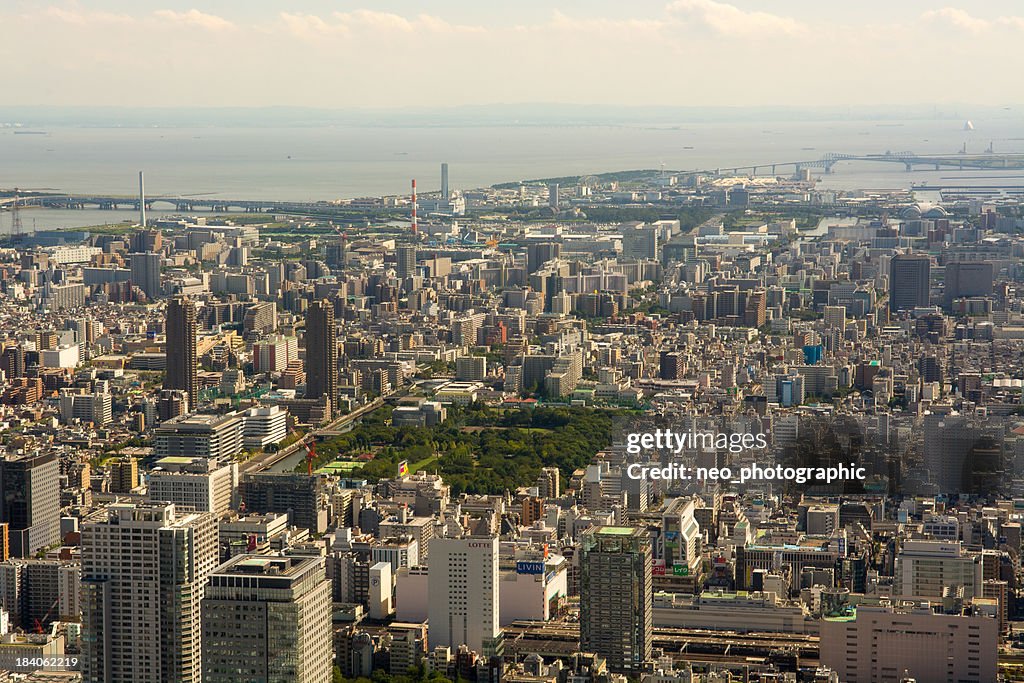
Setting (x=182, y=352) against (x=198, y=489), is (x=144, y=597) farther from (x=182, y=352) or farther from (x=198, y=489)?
(x=182, y=352)

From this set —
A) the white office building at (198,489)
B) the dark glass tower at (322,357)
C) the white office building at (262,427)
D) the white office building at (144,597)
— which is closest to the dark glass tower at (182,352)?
the dark glass tower at (322,357)

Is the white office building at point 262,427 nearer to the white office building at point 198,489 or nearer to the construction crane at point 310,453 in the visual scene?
the construction crane at point 310,453

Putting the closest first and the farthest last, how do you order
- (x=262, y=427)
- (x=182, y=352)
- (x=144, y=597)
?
(x=144, y=597) < (x=262, y=427) < (x=182, y=352)

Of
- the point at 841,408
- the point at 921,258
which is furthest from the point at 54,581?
the point at 921,258

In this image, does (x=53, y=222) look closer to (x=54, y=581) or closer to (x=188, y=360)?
(x=188, y=360)

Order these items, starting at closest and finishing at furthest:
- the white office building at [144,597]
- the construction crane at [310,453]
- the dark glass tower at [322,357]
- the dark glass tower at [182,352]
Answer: the white office building at [144,597] < the construction crane at [310,453] < the dark glass tower at [322,357] < the dark glass tower at [182,352]

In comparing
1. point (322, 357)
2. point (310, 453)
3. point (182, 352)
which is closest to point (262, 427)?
point (310, 453)

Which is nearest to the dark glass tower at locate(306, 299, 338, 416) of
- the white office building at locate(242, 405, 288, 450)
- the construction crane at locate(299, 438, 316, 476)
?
the white office building at locate(242, 405, 288, 450)

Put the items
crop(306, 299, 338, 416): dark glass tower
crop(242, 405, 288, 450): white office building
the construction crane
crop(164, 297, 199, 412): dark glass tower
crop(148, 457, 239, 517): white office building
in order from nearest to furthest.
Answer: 1. crop(148, 457, 239, 517): white office building
2. the construction crane
3. crop(242, 405, 288, 450): white office building
4. crop(306, 299, 338, 416): dark glass tower
5. crop(164, 297, 199, 412): dark glass tower

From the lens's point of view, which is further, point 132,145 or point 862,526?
point 132,145

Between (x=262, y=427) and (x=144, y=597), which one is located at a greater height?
(x=144, y=597)

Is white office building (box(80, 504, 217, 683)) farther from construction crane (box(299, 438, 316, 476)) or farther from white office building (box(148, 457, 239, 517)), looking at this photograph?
construction crane (box(299, 438, 316, 476))
